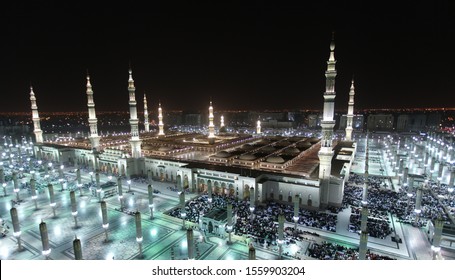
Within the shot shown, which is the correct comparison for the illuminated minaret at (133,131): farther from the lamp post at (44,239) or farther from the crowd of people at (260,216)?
the lamp post at (44,239)

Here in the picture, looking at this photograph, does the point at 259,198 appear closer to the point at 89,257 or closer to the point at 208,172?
→ the point at 208,172

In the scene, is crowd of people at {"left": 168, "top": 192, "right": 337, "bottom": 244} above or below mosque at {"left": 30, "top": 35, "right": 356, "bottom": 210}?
below

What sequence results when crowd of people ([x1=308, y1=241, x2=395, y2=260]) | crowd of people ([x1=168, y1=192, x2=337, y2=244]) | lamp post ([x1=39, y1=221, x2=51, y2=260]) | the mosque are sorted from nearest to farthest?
lamp post ([x1=39, y1=221, x2=51, y2=260])
crowd of people ([x1=308, y1=241, x2=395, y2=260])
crowd of people ([x1=168, y1=192, x2=337, y2=244])
the mosque

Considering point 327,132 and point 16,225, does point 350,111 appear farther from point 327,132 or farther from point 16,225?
point 16,225

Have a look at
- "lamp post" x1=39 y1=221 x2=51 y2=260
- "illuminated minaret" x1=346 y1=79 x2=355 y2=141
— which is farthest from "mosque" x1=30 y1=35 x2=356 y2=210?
"lamp post" x1=39 y1=221 x2=51 y2=260

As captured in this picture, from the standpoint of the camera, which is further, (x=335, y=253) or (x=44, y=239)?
(x=335, y=253)

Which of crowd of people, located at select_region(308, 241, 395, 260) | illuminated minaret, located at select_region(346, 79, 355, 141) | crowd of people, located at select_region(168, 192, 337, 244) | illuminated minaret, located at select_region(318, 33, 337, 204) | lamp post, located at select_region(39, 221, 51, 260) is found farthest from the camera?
illuminated minaret, located at select_region(346, 79, 355, 141)

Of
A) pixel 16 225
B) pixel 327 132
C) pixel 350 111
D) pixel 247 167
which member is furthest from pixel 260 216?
pixel 350 111

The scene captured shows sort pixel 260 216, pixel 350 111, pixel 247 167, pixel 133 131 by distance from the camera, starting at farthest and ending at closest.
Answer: pixel 350 111, pixel 133 131, pixel 247 167, pixel 260 216

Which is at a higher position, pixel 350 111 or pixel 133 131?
pixel 350 111

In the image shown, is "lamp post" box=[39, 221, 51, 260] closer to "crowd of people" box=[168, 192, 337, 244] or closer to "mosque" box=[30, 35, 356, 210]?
"crowd of people" box=[168, 192, 337, 244]

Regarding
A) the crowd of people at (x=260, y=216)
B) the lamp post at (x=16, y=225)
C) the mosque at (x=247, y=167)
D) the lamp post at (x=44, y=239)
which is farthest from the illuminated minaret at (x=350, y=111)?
the lamp post at (x=16, y=225)

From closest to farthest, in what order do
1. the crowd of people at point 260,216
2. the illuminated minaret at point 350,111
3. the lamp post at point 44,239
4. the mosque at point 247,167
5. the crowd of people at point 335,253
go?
the lamp post at point 44,239 < the crowd of people at point 335,253 < the crowd of people at point 260,216 < the mosque at point 247,167 < the illuminated minaret at point 350,111

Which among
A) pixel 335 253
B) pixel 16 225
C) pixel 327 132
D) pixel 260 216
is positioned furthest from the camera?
pixel 327 132
